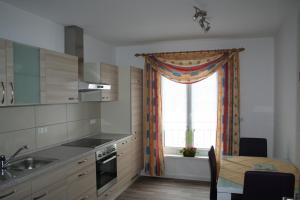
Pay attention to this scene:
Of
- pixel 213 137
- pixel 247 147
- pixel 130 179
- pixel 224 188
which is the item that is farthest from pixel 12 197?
pixel 213 137

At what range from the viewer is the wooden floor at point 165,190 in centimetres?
389

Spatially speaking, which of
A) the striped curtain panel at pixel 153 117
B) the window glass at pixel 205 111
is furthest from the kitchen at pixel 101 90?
the window glass at pixel 205 111

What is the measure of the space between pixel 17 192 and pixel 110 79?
8.00 feet

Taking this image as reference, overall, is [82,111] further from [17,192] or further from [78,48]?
[17,192]

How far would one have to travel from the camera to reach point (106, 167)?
3523 mm

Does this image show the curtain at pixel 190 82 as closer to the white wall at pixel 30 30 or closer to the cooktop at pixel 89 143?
the cooktop at pixel 89 143

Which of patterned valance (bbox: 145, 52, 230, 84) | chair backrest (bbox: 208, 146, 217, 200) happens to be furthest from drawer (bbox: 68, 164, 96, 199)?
patterned valance (bbox: 145, 52, 230, 84)

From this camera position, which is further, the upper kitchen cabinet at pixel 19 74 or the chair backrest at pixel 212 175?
the chair backrest at pixel 212 175

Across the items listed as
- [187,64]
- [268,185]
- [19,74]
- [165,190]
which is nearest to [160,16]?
[187,64]

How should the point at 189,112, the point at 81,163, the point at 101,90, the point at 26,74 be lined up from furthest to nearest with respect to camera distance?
Result: the point at 189,112 < the point at 101,90 < the point at 81,163 < the point at 26,74

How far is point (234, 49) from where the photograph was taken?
4.32 metres

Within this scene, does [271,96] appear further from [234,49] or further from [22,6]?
[22,6]

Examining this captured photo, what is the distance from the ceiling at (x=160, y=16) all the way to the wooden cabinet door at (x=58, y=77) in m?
0.55

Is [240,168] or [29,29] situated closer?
[240,168]
